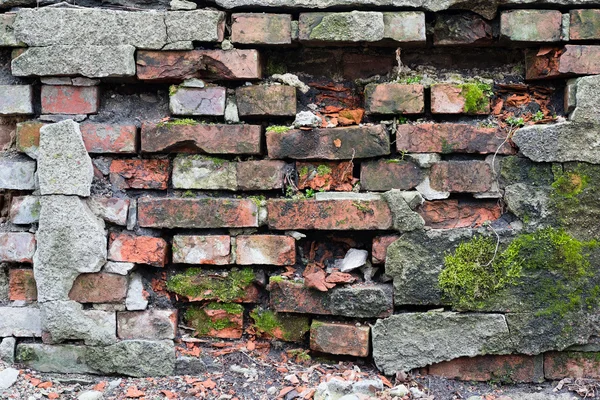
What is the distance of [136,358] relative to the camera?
179 centimetres

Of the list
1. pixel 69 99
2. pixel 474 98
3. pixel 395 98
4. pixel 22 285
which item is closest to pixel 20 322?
pixel 22 285

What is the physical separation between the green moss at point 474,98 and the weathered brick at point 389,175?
27cm

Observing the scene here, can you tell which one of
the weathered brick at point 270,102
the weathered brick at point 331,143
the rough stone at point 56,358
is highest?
the weathered brick at point 270,102

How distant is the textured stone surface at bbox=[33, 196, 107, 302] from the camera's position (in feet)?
5.77

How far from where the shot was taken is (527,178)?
5.70 ft

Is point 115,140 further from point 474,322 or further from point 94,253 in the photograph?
point 474,322

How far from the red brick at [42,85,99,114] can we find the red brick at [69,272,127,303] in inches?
22.3

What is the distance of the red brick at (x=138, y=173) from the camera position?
1824 mm

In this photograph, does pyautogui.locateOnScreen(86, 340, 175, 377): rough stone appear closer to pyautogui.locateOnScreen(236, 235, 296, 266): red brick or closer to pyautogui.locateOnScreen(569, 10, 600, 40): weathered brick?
pyautogui.locateOnScreen(236, 235, 296, 266): red brick

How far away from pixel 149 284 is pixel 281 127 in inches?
Answer: 27.9

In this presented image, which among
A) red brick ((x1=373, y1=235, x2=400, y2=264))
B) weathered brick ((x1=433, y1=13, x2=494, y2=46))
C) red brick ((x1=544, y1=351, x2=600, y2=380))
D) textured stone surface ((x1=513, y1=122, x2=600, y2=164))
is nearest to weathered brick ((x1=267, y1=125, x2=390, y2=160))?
red brick ((x1=373, y1=235, x2=400, y2=264))

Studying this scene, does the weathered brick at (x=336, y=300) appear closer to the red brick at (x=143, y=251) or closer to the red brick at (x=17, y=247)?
the red brick at (x=143, y=251)

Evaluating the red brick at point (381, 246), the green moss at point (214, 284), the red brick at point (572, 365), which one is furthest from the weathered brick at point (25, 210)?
the red brick at point (572, 365)

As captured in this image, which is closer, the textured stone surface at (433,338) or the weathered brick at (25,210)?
the textured stone surface at (433,338)
